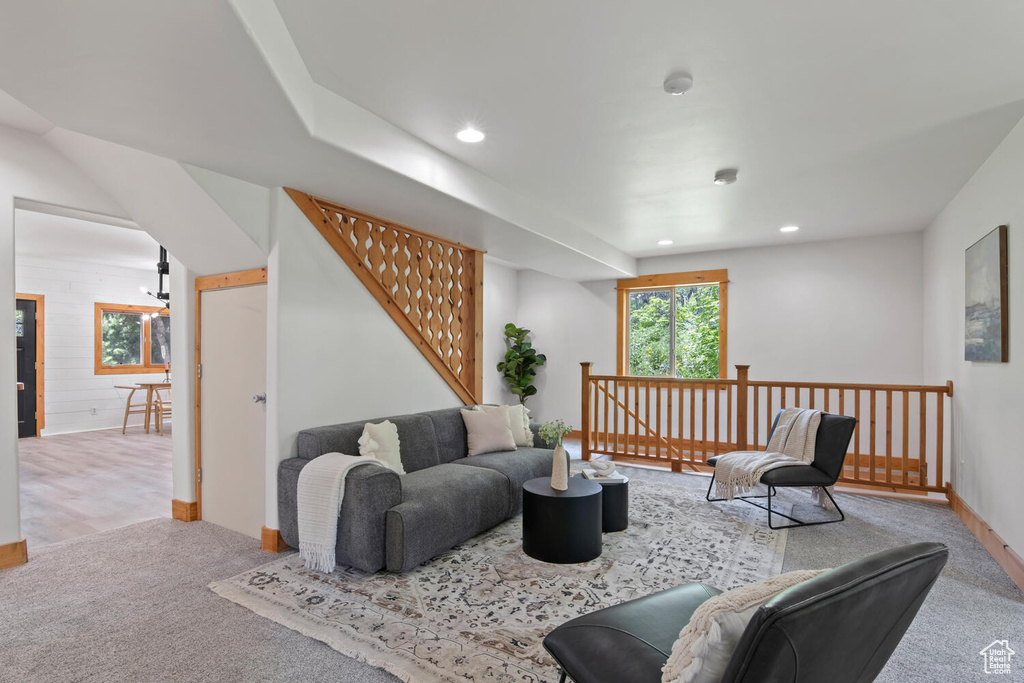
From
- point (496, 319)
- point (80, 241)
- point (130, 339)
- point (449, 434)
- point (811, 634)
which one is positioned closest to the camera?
point (811, 634)

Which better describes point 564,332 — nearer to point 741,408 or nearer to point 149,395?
point 741,408

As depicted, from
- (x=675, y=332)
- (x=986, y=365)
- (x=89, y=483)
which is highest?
(x=675, y=332)

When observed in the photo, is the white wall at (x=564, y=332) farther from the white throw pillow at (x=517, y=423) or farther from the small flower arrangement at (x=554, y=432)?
the small flower arrangement at (x=554, y=432)

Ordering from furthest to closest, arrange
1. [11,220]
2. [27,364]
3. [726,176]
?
[27,364] < [726,176] < [11,220]

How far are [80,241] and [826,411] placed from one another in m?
8.15

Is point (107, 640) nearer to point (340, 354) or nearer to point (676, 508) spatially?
point (340, 354)

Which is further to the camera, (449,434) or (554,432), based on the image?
(449,434)

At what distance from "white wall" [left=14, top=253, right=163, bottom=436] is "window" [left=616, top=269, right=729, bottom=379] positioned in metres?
7.72

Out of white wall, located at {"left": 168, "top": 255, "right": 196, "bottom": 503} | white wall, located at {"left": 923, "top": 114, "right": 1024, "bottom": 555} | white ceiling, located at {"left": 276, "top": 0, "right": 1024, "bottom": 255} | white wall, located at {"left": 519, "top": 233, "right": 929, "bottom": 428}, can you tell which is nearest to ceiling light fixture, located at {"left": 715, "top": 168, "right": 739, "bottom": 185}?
white ceiling, located at {"left": 276, "top": 0, "right": 1024, "bottom": 255}

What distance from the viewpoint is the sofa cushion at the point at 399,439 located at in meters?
3.18

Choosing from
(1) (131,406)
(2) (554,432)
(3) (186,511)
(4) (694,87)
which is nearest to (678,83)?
(4) (694,87)

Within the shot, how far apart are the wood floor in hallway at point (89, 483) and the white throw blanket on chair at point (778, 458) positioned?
422cm

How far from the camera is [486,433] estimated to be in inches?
167

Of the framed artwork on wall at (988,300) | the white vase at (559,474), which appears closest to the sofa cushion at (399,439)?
the white vase at (559,474)
